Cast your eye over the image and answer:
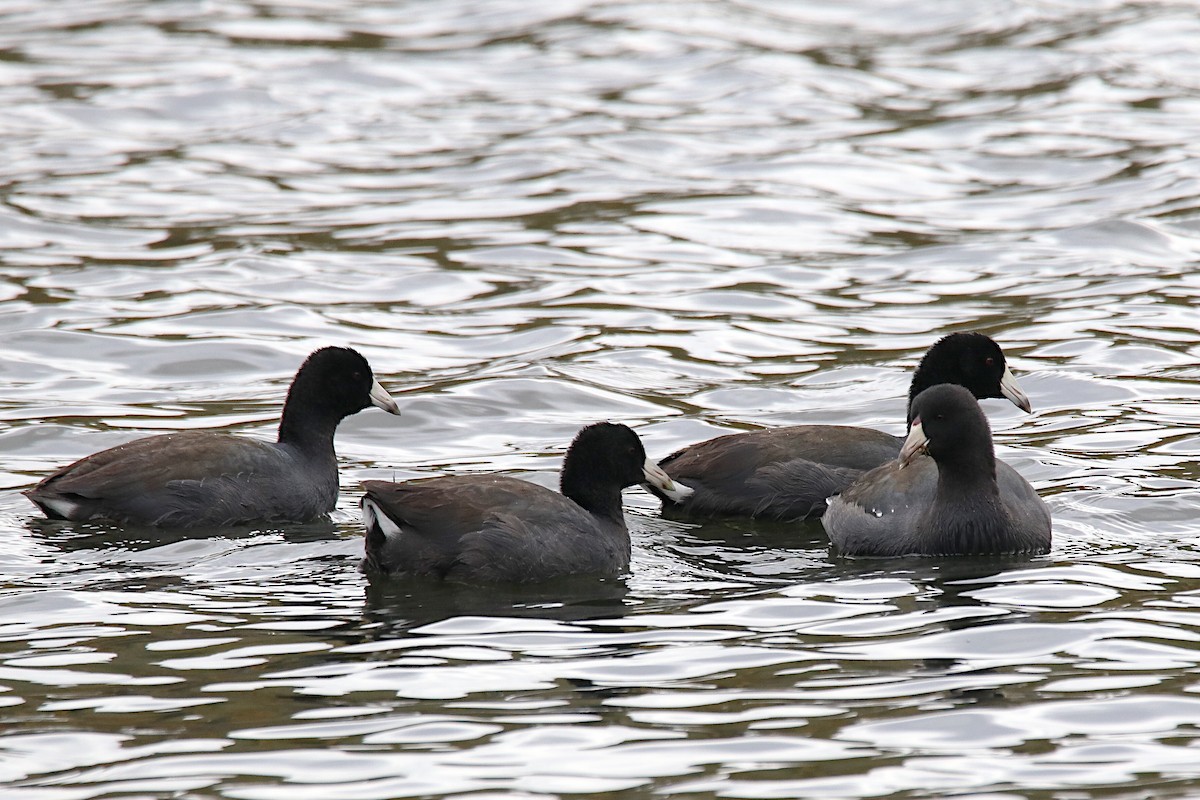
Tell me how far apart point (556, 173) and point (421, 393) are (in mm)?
6793

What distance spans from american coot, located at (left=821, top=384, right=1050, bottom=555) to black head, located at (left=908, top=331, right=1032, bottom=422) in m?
1.33

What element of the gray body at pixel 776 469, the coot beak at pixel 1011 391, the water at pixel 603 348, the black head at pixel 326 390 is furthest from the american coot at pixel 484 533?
→ the coot beak at pixel 1011 391

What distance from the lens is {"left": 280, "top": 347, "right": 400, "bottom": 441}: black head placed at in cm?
1033

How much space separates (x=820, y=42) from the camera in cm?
2464

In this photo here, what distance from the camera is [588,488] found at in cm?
905

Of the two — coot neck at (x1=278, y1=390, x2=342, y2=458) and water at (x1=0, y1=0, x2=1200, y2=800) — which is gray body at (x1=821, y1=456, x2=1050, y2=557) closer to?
water at (x1=0, y1=0, x2=1200, y2=800)

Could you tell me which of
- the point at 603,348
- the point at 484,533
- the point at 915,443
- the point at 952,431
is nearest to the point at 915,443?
the point at 915,443

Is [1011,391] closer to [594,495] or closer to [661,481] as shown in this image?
[661,481]

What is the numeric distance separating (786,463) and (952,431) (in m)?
1.22

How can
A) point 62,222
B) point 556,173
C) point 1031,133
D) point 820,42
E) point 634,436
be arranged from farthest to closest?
point 820,42 < point 1031,133 < point 556,173 < point 62,222 < point 634,436

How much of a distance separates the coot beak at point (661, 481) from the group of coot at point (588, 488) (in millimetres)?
10

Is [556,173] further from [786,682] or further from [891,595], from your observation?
[786,682]

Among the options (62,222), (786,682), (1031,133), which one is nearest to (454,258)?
(62,222)

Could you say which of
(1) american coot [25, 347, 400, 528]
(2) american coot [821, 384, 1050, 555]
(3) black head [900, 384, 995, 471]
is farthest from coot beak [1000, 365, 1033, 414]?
(1) american coot [25, 347, 400, 528]
